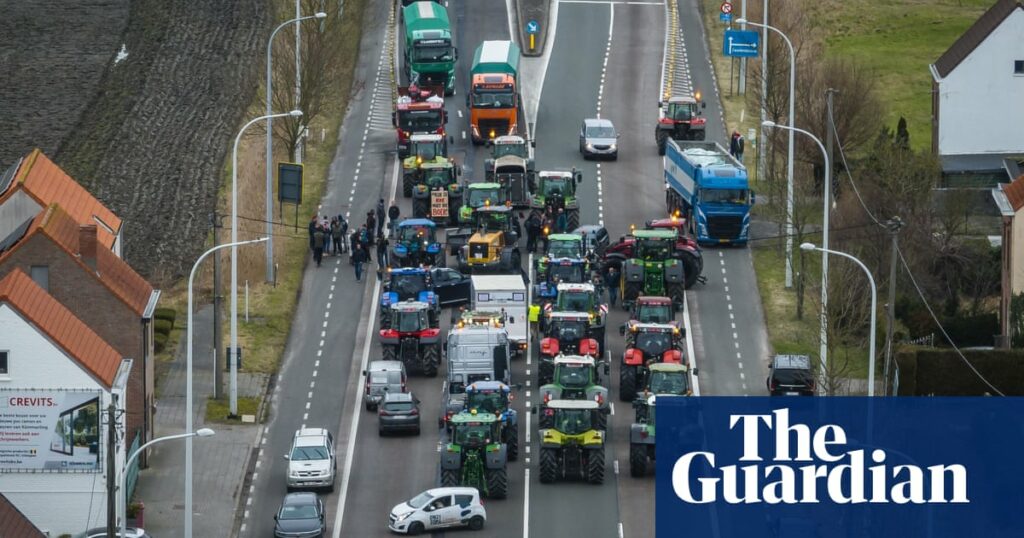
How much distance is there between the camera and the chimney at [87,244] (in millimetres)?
90125

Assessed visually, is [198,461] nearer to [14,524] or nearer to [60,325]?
[60,325]

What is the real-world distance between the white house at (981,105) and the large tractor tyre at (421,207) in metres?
28.1

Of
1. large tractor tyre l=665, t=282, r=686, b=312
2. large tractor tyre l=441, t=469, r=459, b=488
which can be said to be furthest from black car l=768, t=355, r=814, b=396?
large tractor tyre l=441, t=469, r=459, b=488

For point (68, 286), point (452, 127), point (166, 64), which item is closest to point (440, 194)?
point (452, 127)

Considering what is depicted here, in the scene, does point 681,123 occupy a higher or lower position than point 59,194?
higher

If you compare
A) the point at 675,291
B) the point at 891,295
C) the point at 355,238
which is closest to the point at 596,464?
the point at 891,295

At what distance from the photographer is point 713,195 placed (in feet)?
359

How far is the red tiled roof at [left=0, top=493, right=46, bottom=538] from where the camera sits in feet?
272

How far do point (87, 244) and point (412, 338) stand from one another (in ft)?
44.2

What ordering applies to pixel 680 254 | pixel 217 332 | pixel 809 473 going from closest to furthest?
pixel 809 473
pixel 217 332
pixel 680 254

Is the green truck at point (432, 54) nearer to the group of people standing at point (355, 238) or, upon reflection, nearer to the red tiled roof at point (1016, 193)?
the group of people standing at point (355, 238)

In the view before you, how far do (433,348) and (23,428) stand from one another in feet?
61.6

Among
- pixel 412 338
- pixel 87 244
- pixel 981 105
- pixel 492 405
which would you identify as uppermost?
pixel 981 105

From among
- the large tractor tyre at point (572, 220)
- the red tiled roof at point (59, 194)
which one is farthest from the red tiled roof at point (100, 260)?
the large tractor tyre at point (572, 220)
